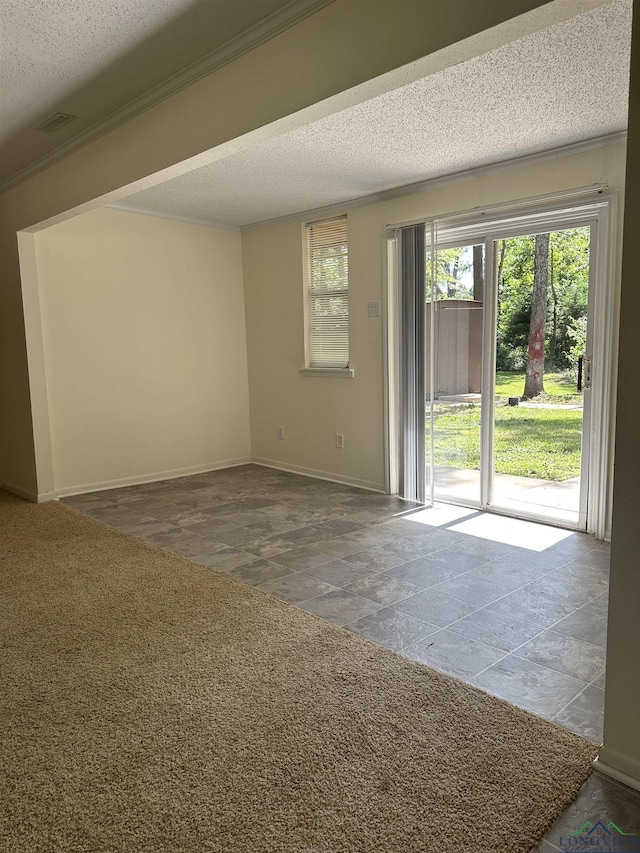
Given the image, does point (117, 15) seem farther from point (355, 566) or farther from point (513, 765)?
point (513, 765)

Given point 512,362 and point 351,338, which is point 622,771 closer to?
point 512,362

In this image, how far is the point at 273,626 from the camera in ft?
8.99

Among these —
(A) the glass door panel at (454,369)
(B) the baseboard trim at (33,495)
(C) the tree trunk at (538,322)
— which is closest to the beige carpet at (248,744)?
(B) the baseboard trim at (33,495)

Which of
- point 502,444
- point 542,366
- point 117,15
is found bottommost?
point 502,444

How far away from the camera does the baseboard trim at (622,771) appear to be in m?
1.73

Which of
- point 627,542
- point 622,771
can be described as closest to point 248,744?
point 622,771

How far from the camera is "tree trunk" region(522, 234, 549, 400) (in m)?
4.14

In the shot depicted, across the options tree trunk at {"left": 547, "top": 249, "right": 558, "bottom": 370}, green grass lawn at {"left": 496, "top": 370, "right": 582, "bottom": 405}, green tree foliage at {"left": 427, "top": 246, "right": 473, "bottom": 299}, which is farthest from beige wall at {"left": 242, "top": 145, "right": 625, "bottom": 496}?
green grass lawn at {"left": 496, "top": 370, "right": 582, "bottom": 405}

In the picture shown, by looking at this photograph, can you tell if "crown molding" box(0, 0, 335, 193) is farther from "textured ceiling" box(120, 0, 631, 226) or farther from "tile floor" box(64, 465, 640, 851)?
"tile floor" box(64, 465, 640, 851)

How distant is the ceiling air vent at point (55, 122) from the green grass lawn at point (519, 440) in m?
3.18

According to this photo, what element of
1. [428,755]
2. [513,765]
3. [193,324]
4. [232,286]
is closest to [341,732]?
[428,755]

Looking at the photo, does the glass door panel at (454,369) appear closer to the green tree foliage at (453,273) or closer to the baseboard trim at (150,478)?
the green tree foliage at (453,273)

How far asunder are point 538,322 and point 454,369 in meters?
0.74

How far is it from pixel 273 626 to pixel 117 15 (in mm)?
2665
